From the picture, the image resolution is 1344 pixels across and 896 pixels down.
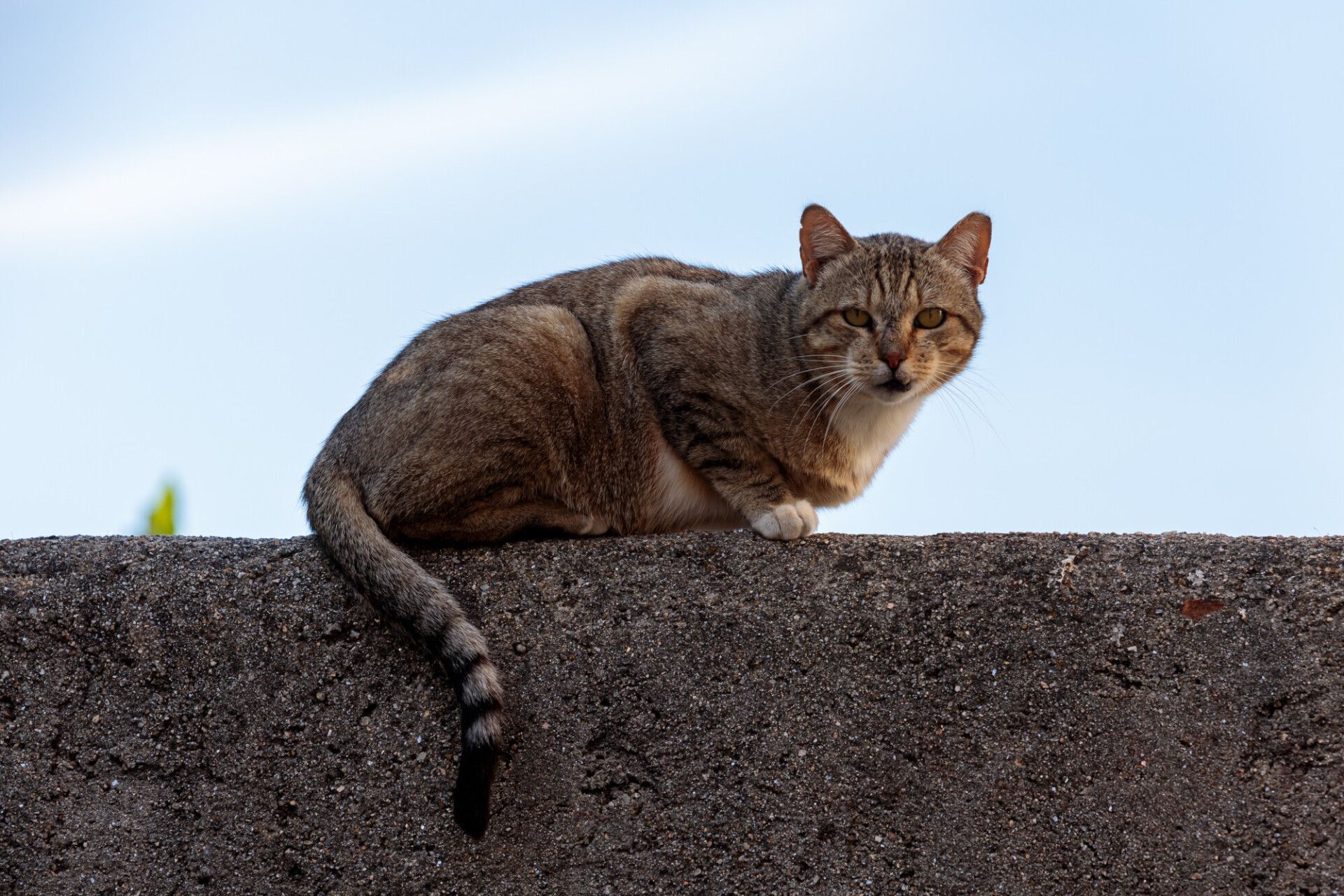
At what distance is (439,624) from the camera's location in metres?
3.47

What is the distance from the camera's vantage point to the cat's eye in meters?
4.30

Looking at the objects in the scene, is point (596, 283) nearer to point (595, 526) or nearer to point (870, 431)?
point (595, 526)

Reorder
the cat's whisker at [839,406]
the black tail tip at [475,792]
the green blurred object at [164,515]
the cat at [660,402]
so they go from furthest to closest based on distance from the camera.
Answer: the green blurred object at [164,515] → the cat's whisker at [839,406] → the cat at [660,402] → the black tail tip at [475,792]

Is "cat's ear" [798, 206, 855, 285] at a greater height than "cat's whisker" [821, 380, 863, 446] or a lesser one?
greater

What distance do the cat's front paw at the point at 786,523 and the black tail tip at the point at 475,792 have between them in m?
1.26

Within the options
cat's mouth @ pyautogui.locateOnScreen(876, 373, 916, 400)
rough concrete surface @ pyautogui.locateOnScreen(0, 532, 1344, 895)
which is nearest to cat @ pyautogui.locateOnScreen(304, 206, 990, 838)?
cat's mouth @ pyautogui.locateOnScreen(876, 373, 916, 400)

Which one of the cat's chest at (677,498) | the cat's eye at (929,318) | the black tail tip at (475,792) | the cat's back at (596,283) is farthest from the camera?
the cat's back at (596,283)

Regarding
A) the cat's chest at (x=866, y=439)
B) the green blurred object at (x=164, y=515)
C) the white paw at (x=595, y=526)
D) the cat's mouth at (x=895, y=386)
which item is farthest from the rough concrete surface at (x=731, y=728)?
the green blurred object at (x=164, y=515)

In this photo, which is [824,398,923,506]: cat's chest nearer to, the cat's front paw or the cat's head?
the cat's head

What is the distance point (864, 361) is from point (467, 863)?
2284 millimetres

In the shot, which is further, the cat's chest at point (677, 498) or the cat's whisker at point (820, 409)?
the cat's chest at point (677, 498)

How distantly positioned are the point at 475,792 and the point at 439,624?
546 mm

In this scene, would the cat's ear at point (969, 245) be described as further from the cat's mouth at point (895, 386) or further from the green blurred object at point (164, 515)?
the green blurred object at point (164, 515)

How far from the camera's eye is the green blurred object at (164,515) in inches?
722
